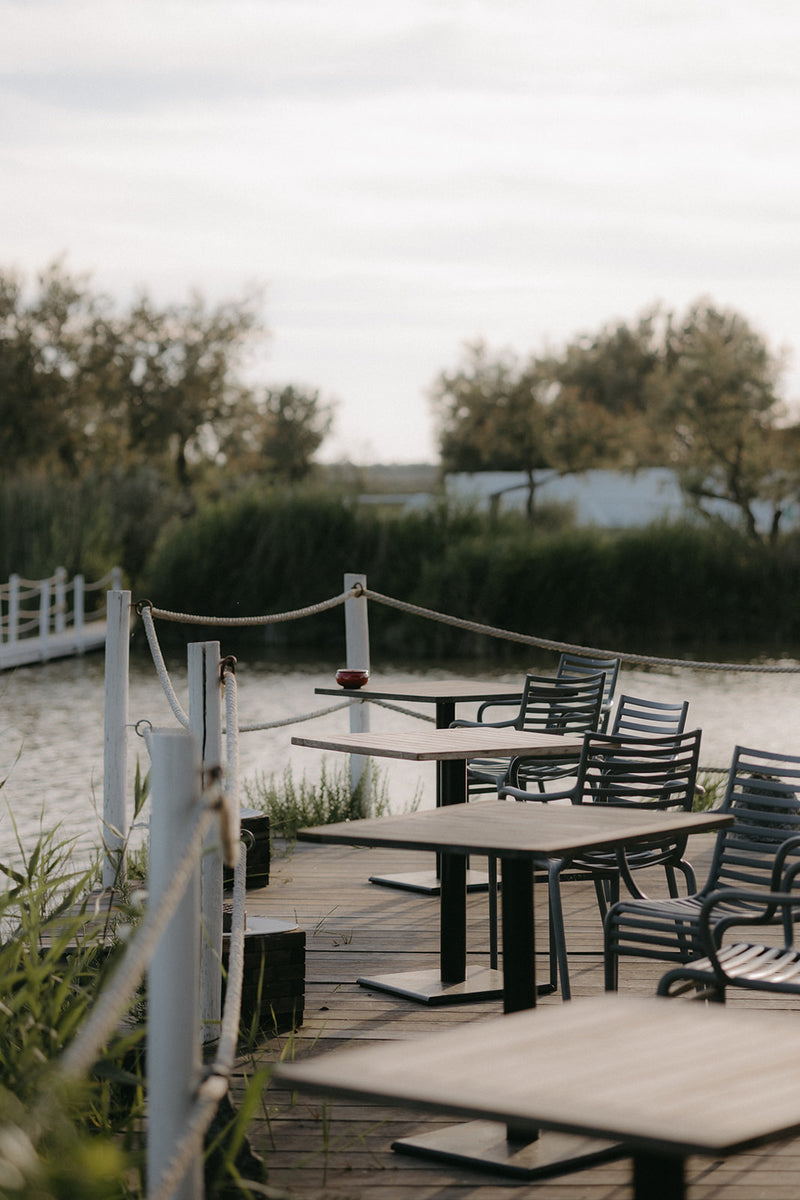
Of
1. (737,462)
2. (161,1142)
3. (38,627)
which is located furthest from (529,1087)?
(737,462)

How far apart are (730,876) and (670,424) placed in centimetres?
3010

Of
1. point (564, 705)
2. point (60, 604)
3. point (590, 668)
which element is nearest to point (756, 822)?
point (564, 705)

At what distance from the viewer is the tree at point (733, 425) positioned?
30.1m

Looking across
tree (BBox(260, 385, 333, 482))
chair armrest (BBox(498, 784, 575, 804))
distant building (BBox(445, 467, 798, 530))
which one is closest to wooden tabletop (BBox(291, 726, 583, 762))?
chair armrest (BBox(498, 784, 575, 804))

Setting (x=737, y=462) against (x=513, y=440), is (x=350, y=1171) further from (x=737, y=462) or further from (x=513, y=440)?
(x=513, y=440)

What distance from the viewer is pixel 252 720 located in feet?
48.8

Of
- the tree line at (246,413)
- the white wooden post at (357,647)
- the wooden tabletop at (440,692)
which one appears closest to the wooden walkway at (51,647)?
the tree line at (246,413)

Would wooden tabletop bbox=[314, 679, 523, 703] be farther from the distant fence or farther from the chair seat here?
the distant fence

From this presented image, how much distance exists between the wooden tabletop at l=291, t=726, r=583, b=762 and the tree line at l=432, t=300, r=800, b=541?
22.5 meters

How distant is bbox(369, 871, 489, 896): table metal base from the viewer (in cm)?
601

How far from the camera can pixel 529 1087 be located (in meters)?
1.91

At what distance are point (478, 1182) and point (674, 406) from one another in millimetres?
30139

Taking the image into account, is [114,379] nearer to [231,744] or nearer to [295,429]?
[295,429]

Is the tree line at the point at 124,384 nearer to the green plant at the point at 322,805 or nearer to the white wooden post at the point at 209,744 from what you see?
the green plant at the point at 322,805
